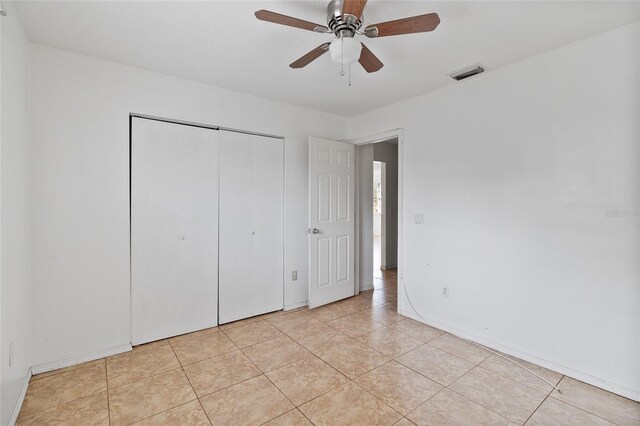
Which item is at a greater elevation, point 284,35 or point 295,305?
point 284,35

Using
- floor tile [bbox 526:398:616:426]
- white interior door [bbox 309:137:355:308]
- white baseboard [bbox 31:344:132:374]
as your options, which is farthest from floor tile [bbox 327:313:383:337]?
white baseboard [bbox 31:344:132:374]

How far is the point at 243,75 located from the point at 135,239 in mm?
1803

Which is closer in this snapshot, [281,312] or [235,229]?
[235,229]

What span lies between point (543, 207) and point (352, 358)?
197 centimetres

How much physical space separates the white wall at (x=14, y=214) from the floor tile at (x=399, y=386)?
2.14 m

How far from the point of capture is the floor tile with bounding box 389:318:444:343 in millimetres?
2896

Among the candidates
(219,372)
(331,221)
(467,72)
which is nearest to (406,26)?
(467,72)

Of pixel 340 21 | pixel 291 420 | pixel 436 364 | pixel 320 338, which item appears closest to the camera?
pixel 340 21

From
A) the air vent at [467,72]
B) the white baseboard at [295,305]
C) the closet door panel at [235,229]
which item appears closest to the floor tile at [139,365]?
the closet door panel at [235,229]

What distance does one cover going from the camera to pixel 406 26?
1.59 metres

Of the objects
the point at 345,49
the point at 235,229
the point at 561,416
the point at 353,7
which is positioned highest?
the point at 353,7

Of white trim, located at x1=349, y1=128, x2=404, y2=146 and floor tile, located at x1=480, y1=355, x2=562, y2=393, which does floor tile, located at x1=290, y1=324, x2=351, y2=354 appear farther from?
white trim, located at x1=349, y1=128, x2=404, y2=146

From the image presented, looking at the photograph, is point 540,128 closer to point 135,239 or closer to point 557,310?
point 557,310

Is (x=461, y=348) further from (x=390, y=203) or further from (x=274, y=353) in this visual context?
(x=390, y=203)
